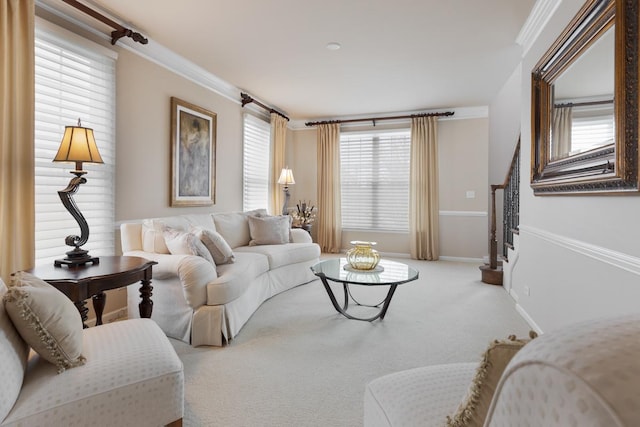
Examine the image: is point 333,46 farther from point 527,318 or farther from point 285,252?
point 527,318

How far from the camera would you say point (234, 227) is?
4117 mm

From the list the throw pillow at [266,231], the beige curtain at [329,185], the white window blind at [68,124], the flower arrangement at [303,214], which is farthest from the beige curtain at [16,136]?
the beige curtain at [329,185]

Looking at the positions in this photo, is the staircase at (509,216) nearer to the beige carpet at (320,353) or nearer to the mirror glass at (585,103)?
the beige carpet at (320,353)

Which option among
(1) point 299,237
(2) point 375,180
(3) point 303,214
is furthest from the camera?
(2) point 375,180

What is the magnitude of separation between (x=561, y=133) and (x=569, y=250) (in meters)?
0.81

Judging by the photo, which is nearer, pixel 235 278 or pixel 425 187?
pixel 235 278

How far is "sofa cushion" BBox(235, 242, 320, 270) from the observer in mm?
3688

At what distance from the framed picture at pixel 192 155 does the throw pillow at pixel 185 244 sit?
105cm

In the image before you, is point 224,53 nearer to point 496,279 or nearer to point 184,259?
point 184,259

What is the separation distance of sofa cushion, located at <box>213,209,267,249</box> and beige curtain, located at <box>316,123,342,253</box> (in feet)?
7.41

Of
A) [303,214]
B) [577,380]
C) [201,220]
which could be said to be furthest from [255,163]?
[577,380]

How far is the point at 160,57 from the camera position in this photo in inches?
137

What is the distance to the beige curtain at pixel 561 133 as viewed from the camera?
224cm

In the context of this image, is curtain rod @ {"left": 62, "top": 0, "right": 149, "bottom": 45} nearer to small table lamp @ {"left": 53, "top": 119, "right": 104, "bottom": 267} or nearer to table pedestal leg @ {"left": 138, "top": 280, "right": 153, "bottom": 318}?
small table lamp @ {"left": 53, "top": 119, "right": 104, "bottom": 267}
